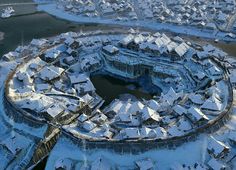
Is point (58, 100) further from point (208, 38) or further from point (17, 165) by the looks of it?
→ point (208, 38)

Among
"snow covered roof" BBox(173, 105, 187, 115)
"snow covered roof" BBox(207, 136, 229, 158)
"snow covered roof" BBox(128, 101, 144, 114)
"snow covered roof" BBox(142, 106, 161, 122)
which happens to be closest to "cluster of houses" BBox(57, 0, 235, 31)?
"snow covered roof" BBox(173, 105, 187, 115)

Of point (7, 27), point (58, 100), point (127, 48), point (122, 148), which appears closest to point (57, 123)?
point (58, 100)

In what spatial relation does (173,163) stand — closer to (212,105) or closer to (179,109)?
(179,109)

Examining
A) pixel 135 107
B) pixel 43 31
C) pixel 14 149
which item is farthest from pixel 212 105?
pixel 43 31

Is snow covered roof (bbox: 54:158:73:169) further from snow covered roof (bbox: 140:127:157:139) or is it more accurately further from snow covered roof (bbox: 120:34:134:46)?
snow covered roof (bbox: 120:34:134:46)

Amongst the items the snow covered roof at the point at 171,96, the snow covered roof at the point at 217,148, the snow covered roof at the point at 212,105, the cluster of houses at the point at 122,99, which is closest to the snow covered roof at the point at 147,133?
the cluster of houses at the point at 122,99

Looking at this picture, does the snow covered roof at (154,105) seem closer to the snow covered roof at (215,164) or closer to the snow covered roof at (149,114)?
the snow covered roof at (149,114)
